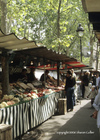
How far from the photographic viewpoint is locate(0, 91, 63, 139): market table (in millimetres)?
4635

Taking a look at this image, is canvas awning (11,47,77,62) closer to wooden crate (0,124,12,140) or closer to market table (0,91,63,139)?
market table (0,91,63,139)

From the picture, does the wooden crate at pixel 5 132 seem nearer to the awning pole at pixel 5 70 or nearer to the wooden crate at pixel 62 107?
the awning pole at pixel 5 70

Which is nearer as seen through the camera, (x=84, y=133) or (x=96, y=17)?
(x=96, y=17)

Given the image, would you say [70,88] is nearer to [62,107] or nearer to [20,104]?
[62,107]

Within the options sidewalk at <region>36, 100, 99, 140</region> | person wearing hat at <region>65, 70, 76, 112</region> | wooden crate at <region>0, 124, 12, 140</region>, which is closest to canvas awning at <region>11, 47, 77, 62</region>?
person wearing hat at <region>65, 70, 76, 112</region>

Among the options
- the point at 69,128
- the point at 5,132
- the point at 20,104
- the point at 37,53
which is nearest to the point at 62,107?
the point at 69,128

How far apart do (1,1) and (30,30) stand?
18603 millimetres

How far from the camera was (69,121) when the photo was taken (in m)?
6.85

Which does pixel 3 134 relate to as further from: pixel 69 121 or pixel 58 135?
pixel 69 121

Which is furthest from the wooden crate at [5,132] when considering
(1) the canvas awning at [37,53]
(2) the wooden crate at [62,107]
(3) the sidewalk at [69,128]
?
(2) the wooden crate at [62,107]

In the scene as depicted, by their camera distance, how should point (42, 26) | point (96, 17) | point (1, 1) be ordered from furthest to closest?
point (42, 26) < point (1, 1) < point (96, 17)

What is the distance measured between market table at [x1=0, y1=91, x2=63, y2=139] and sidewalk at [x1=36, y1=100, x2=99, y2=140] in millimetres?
393

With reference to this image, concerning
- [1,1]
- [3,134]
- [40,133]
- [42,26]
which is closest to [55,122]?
[40,133]

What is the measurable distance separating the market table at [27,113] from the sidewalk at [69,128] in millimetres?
393
